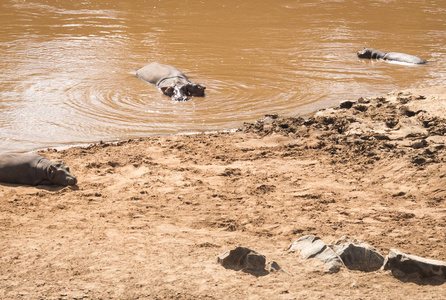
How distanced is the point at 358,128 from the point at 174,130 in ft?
10.4

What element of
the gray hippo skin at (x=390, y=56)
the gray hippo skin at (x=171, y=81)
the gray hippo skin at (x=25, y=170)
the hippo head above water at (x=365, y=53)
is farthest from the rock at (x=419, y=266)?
the hippo head above water at (x=365, y=53)

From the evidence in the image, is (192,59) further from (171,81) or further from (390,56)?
(390,56)

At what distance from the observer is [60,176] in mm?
7383

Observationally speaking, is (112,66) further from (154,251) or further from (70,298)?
(70,298)

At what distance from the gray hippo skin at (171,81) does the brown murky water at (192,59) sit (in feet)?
0.67

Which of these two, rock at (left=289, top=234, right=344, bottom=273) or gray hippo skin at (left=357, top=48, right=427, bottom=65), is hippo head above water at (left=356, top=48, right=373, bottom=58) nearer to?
gray hippo skin at (left=357, top=48, right=427, bottom=65)

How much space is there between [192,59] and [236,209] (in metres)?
8.32

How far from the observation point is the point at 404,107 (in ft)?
32.1

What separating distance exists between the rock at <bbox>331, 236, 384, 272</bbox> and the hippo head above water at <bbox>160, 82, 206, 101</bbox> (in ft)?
21.9

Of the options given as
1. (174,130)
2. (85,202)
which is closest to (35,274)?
(85,202)

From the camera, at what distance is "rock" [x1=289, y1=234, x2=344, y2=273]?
4.86 metres

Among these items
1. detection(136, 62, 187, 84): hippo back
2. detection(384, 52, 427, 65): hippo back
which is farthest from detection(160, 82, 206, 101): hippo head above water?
detection(384, 52, 427, 65): hippo back

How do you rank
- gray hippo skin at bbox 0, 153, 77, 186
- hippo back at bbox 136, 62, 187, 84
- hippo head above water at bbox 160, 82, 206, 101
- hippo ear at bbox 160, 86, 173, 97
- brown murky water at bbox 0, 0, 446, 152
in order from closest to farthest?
gray hippo skin at bbox 0, 153, 77, 186, brown murky water at bbox 0, 0, 446, 152, hippo head above water at bbox 160, 82, 206, 101, hippo ear at bbox 160, 86, 173, 97, hippo back at bbox 136, 62, 187, 84

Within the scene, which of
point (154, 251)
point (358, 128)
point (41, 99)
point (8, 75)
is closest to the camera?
point (154, 251)
